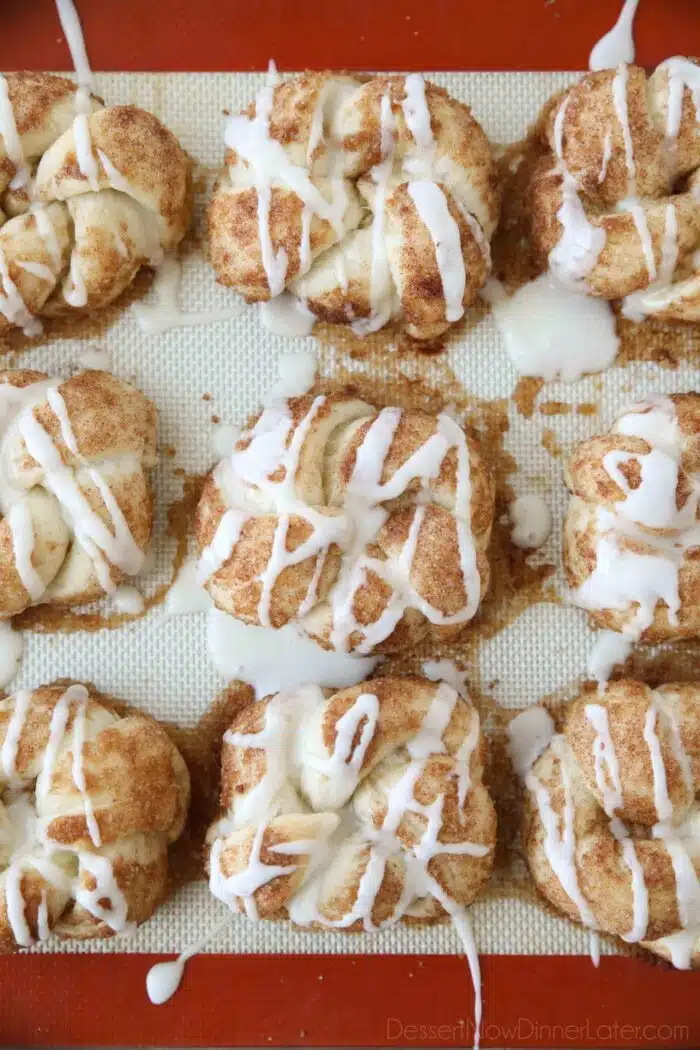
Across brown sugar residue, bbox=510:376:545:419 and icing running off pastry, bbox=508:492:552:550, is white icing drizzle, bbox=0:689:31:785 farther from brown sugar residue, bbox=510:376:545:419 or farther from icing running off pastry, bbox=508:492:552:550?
brown sugar residue, bbox=510:376:545:419

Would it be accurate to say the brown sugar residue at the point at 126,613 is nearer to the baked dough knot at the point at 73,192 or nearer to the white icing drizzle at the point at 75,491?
the white icing drizzle at the point at 75,491

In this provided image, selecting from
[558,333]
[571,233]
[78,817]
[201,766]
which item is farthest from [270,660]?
[571,233]

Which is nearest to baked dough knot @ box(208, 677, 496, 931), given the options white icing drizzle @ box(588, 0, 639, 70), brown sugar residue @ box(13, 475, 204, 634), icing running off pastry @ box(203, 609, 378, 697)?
icing running off pastry @ box(203, 609, 378, 697)

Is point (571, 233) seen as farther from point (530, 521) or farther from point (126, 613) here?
point (126, 613)

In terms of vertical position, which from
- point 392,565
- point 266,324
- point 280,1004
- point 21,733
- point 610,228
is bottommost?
point 280,1004

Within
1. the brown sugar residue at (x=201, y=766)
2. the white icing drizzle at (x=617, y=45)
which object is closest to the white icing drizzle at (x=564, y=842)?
the brown sugar residue at (x=201, y=766)

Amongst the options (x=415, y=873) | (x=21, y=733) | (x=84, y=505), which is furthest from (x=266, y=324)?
(x=415, y=873)

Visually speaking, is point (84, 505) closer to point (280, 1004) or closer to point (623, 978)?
point (280, 1004)
